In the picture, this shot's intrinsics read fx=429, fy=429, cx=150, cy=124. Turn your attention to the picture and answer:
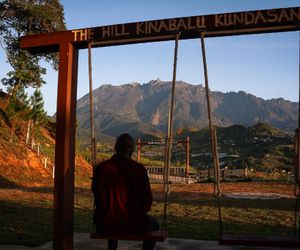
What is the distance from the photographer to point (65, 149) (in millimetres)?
5473

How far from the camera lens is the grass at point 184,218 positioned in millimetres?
8219

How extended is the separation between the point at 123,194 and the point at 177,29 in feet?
6.96

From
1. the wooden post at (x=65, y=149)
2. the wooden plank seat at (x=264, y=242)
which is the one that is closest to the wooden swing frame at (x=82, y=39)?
the wooden post at (x=65, y=149)

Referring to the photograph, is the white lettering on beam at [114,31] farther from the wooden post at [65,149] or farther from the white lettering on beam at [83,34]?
the wooden post at [65,149]

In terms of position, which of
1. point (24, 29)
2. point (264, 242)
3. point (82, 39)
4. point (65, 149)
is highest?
point (24, 29)

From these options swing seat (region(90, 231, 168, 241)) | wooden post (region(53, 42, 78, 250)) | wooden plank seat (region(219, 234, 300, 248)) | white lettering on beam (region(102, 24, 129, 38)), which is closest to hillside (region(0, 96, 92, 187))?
wooden post (region(53, 42, 78, 250))

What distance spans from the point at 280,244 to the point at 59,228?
2.65 metres

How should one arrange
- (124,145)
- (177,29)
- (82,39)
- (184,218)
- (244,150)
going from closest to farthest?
1. (124,145)
2. (177,29)
3. (82,39)
4. (184,218)
5. (244,150)

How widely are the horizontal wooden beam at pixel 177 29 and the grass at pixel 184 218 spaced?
3.18 metres

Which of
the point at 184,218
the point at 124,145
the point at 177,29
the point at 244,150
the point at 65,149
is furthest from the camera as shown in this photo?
the point at 244,150

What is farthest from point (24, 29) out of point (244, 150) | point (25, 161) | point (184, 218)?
point (244, 150)

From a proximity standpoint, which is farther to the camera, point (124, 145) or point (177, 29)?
point (177, 29)

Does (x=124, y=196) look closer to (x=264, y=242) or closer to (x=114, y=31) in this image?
(x=264, y=242)

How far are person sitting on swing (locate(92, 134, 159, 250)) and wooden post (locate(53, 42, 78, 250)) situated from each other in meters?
0.82
